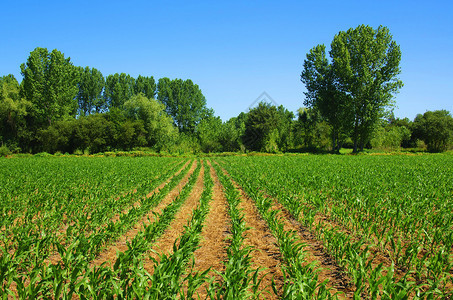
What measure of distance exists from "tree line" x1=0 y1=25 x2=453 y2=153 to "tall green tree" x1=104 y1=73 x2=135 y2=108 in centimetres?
1450

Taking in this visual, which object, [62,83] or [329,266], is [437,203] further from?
[62,83]

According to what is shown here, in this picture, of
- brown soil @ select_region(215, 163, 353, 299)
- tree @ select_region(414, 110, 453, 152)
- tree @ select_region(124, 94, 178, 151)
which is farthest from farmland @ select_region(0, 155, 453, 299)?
tree @ select_region(414, 110, 453, 152)

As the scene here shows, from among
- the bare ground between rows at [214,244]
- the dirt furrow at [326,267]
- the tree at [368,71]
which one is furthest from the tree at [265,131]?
the dirt furrow at [326,267]

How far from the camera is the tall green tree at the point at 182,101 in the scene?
6919 cm

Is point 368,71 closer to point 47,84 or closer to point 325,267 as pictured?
point 325,267

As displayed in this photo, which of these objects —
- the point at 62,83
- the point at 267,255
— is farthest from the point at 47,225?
the point at 62,83

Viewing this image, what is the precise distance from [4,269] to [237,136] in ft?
170

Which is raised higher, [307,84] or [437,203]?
[307,84]

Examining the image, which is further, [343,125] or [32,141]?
[32,141]

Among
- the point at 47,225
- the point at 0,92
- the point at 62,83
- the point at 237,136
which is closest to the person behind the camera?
the point at 47,225

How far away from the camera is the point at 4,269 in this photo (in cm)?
348

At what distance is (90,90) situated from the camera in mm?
67938

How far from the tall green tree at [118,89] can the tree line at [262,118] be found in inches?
571

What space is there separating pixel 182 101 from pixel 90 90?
25948 mm
